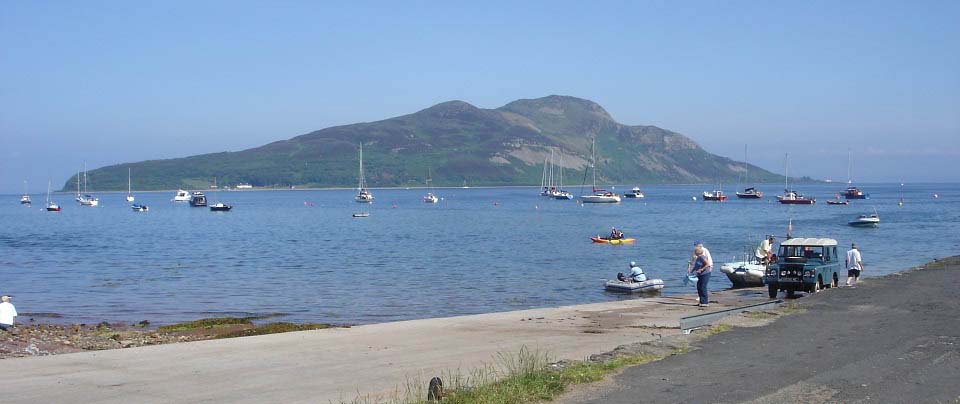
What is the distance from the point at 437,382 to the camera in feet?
40.9

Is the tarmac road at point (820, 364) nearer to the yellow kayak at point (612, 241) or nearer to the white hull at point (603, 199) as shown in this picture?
the yellow kayak at point (612, 241)

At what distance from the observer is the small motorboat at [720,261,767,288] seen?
3653 cm

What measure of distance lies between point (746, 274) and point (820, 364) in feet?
→ 74.2

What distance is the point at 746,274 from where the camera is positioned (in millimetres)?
36656

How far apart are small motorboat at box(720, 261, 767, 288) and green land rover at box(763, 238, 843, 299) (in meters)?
5.86

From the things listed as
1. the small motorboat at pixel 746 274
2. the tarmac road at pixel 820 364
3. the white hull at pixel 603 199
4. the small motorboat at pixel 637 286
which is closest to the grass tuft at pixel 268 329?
the tarmac road at pixel 820 364

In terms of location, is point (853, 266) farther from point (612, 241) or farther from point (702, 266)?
point (612, 241)

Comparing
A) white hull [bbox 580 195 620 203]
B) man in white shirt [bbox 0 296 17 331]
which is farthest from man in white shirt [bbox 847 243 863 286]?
white hull [bbox 580 195 620 203]

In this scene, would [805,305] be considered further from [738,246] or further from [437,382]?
[738,246]

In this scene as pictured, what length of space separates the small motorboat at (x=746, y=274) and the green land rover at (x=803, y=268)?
5.86 m

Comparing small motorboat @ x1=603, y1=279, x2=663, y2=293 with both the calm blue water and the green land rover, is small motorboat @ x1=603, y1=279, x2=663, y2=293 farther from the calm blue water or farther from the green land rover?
the green land rover

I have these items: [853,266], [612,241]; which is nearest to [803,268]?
[853,266]

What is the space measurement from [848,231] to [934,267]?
160 feet

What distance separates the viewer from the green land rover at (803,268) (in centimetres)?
2834
